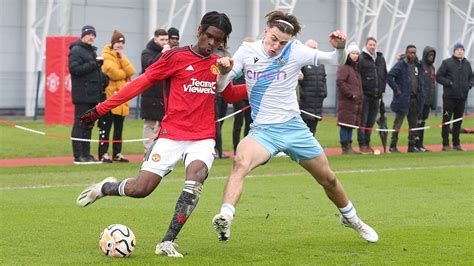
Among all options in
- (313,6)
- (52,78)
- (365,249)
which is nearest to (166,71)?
(365,249)

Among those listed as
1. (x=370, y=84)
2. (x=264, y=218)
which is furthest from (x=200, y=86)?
(x=370, y=84)

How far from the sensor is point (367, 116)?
21906 mm

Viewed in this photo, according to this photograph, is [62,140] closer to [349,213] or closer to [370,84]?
[370,84]

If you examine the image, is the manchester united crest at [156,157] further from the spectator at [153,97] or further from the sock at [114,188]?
the spectator at [153,97]

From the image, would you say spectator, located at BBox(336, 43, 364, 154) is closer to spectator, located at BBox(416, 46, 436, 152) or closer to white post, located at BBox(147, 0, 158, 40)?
spectator, located at BBox(416, 46, 436, 152)

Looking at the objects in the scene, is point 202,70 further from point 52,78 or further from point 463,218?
point 52,78

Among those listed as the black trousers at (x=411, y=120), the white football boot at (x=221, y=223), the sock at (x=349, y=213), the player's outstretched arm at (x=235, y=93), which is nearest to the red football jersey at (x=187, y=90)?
the player's outstretched arm at (x=235, y=93)

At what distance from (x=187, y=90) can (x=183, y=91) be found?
37mm

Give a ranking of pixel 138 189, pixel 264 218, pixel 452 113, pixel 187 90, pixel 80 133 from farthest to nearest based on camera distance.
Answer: pixel 452 113, pixel 80 133, pixel 264 218, pixel 187 90, pixel 138 189

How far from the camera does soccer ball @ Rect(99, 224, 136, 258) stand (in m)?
8.97

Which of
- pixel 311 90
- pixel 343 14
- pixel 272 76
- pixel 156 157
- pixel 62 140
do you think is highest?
pixel 343 14

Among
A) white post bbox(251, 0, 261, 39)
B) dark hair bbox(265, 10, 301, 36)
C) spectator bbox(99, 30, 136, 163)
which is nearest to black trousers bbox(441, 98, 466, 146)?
spectator bbox(99, 30, 136, 163)

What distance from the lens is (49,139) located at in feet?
78.9

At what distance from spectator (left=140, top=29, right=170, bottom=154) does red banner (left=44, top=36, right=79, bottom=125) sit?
34.5ft
